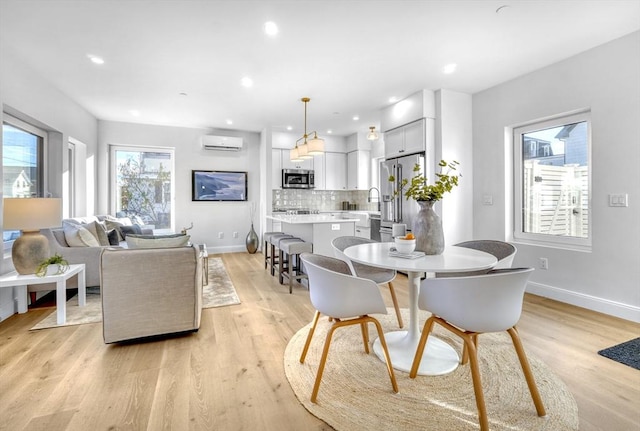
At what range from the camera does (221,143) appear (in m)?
6.37

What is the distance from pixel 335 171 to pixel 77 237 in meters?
5.02

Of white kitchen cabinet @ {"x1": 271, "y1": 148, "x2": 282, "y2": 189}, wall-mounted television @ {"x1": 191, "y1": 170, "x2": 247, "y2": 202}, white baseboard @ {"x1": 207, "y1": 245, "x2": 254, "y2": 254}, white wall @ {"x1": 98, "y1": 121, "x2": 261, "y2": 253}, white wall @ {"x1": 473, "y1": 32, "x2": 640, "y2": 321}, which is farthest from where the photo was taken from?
white kitchen cabinet @ {"x1": 271, "y1": 148, "x2": 282, "y2": 189}

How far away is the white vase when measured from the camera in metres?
2.15

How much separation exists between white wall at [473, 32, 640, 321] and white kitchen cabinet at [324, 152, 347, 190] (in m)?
3.96

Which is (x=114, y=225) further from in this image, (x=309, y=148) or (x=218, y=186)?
(x=309, y=148)

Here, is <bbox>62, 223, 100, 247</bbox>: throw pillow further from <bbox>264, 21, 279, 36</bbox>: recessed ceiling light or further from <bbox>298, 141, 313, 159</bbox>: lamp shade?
<bbox>264, 21, 279, 36</bbox>: recessed ceiling light

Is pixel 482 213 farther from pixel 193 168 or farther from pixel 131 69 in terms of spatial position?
pixel 193 168

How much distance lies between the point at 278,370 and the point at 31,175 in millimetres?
4059

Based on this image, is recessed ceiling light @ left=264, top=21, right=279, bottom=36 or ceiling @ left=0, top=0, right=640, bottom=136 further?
recessed ceiling light @ left=264, top=21, right=279, bottom=36

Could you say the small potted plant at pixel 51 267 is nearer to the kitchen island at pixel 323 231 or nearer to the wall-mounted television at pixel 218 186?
the kitchen island at pixel 323 231

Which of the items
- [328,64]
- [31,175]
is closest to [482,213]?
[328,64]

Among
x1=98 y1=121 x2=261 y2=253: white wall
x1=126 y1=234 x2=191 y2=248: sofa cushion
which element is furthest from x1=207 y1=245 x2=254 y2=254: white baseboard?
x1=126 y1=234 x2=191 y2=248: sofa cushion

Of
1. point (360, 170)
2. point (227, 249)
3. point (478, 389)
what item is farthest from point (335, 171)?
point (478, 389)

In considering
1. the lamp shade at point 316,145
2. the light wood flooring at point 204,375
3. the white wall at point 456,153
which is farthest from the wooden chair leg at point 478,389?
the lamp shade at point 316,145
